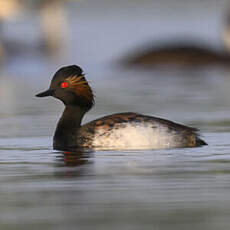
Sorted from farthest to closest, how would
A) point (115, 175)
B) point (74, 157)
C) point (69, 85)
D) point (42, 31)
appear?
point (42, 31)
point (69, 85)
point (74, 157)
point (115, 175)

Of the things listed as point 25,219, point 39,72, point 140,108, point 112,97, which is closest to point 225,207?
point 25,219

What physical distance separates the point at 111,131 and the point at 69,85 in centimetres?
90

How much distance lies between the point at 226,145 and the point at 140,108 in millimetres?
5516

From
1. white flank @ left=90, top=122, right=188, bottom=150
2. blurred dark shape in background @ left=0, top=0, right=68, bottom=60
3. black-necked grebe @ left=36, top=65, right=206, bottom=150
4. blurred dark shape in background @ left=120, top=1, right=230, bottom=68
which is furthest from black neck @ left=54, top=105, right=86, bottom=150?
blurred dark shape in background @ left=0, top=0, right=68, bottom=60

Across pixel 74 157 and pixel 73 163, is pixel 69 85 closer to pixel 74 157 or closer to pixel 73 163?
pixel 74 157

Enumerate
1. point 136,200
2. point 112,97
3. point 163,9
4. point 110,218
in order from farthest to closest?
point 163,9 → point 112,97 → point 136,200 → point 110,218

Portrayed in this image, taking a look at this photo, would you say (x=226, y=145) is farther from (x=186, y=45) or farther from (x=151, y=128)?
(x=186, y=45)

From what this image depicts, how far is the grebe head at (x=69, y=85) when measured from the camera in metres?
12.7

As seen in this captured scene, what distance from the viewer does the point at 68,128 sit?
12688mm

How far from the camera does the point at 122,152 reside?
469 inches

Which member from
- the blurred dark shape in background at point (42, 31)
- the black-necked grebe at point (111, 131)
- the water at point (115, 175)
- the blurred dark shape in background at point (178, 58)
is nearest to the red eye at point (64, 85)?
the black-necked grebe at point (111, 131)

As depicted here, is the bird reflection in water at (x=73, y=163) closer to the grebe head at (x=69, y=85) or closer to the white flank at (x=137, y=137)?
the white flank at (x=137, y=137)

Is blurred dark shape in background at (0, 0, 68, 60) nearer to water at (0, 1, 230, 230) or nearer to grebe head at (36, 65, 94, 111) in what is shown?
water at (0, 1, 230, 230)

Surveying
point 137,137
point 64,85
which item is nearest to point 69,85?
point 64,85
